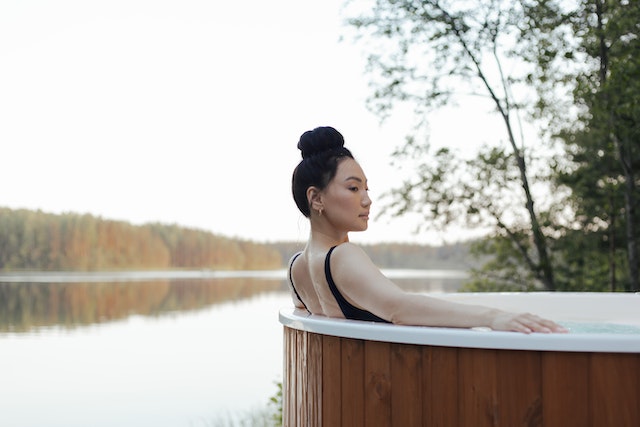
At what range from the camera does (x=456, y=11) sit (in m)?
7.24

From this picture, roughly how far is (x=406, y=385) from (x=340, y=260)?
439 millimetres

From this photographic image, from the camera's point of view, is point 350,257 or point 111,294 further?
point 111,294

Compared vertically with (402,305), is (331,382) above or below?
below

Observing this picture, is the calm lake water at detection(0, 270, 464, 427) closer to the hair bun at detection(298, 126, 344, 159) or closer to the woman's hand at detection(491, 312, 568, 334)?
the hair bun at detection(298, 126, 344, 159)

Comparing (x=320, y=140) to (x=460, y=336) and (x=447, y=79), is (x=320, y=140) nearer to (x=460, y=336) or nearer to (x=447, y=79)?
(x=460, y=336)

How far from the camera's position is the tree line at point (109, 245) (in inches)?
657

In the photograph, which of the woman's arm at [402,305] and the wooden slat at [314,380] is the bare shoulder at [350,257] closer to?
the woman's arm at [402,305]

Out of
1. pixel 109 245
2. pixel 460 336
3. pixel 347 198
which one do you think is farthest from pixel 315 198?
pixel 109 245

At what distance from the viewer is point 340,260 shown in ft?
6.66

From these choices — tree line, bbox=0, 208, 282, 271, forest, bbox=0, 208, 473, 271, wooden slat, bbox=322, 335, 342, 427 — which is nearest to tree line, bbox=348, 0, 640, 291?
wooden slat, bbox=322, 335, 342, 427

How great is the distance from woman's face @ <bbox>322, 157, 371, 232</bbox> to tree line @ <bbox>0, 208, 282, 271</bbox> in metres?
13.9

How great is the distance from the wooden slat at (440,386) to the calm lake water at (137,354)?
0.97 m

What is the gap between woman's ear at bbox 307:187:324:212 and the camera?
2213 mm

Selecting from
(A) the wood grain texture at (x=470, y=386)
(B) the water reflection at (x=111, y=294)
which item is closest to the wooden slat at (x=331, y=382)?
(A) the wood grain texture at (x=470, y=386)
